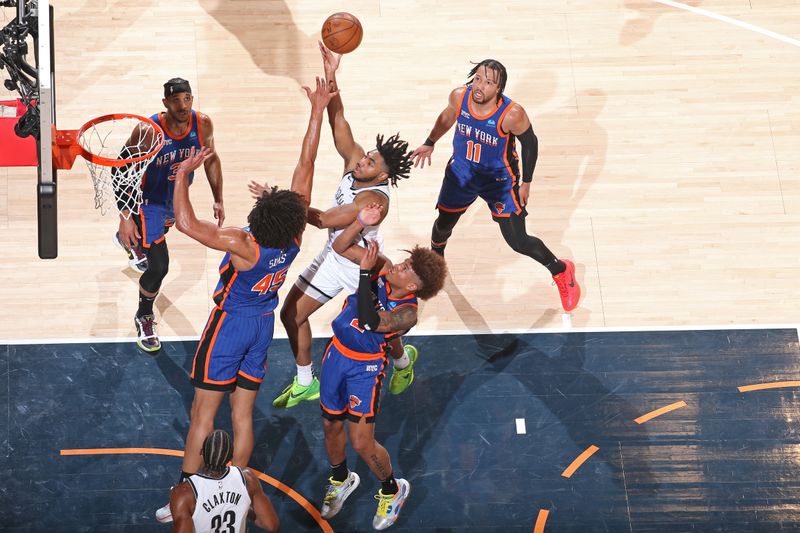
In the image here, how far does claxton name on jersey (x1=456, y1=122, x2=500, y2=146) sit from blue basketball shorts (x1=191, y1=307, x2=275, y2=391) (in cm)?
221

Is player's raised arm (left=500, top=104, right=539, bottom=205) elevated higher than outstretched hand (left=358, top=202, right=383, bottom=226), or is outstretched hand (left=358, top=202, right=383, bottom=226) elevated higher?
player's raised arm (left=500, top=104, right=539, bottom=205)

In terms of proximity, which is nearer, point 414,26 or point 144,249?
point 144,249

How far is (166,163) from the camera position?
773cm

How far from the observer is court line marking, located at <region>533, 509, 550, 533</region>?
7551mm

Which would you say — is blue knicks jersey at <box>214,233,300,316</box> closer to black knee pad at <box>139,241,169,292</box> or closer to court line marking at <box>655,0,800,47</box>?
black knee pad at <box>139,241,169,292</box>

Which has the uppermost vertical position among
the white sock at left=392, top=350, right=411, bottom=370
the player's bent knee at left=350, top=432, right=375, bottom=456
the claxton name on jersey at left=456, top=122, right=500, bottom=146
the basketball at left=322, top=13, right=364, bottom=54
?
the basketball at left=322, top=13, right=364, bottom=54

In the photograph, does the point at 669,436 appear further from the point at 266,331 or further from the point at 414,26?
the point at 414,26

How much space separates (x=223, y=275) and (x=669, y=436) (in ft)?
12.3

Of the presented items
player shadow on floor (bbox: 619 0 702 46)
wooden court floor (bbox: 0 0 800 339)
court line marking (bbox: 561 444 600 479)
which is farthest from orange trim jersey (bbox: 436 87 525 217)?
player shadow on floor (bbox: 619 0 702 46)

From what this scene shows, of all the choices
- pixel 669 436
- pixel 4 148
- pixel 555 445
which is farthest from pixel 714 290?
pixel 4 148

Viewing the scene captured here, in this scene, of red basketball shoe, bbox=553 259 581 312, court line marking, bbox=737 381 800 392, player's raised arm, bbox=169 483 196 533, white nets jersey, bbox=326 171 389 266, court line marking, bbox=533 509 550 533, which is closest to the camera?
player's raised arm, bbox=169 483 196 533

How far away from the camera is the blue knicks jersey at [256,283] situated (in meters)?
6.76

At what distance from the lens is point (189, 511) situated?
6.04 meters

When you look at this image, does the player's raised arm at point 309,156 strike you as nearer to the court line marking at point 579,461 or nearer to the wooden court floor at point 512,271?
the wooden court floor at point 512,271
